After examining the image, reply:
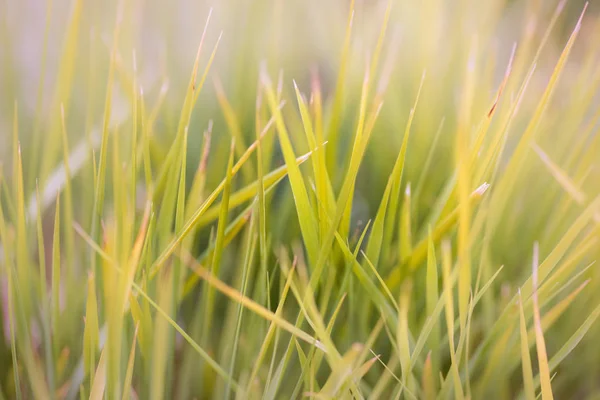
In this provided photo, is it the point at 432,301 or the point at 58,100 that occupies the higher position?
the point at 58,100

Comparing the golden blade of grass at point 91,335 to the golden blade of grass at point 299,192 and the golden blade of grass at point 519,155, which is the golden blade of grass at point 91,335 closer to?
the golden blade of grass at point 299,192

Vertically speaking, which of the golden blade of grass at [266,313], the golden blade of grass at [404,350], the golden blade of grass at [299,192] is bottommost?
the golden blade of grass at [404,350]

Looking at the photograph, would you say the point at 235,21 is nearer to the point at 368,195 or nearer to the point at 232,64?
the point at 232,64

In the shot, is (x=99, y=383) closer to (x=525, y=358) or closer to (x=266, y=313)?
(x=266, y=313)

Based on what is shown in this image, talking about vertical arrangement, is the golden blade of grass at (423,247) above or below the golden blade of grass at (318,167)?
below

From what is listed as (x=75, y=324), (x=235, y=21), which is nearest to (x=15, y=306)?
(x=75, y=324)

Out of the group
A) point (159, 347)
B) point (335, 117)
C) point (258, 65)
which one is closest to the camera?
point (159, 347)

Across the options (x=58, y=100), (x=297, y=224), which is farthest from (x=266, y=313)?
(x=58, y=100)

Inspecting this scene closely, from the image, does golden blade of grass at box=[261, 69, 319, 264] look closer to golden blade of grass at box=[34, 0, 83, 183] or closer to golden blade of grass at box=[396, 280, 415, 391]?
golden blade of grass at box=[396, 280, 415, 391]

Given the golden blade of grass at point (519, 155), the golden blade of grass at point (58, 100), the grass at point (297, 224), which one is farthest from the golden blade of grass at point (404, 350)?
the golden blade of grass at point (58, 100)
